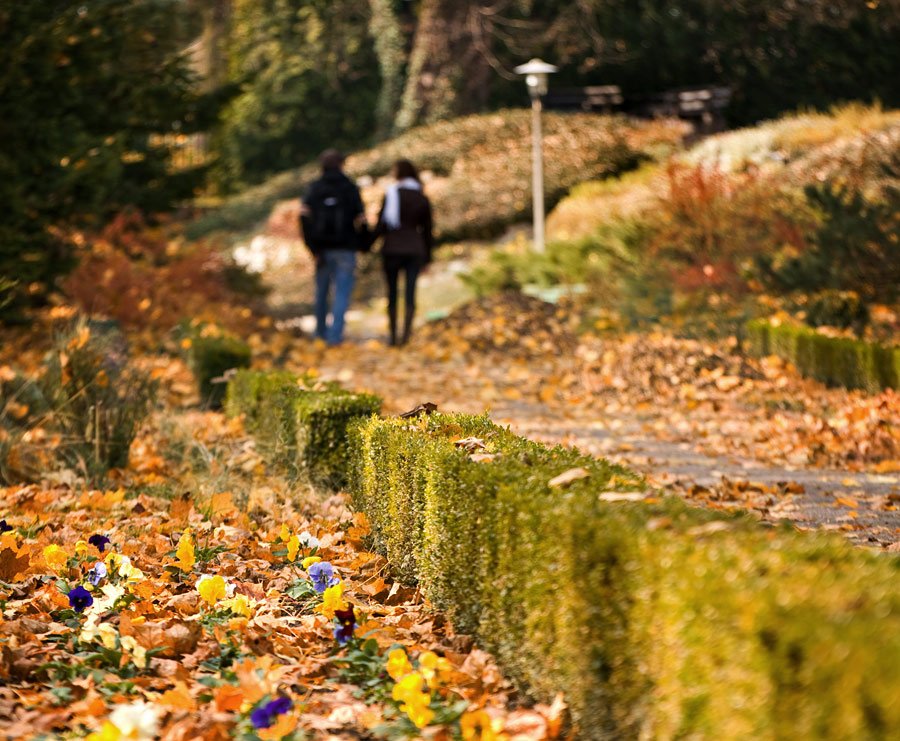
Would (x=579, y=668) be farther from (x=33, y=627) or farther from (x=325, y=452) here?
(x=325, y=452)

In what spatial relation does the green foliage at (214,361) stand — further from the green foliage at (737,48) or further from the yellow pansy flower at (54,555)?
the green foliage at (737,48)

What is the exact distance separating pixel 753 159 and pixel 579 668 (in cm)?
1496

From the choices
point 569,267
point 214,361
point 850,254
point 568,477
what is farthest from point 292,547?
point 569,267

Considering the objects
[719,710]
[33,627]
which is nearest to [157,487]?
[33,627]

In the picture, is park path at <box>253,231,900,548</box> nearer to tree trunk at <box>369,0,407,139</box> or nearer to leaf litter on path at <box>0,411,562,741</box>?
leaf litter on path at <box>0,411,562,741</box>

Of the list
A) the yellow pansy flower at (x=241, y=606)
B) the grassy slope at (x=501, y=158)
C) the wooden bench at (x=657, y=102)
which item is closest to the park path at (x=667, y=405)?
the yellow pansy flower at (x=241, y=606)

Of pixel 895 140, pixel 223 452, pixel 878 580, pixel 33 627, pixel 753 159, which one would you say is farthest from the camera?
pixel 753 159

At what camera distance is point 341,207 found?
11.7 m

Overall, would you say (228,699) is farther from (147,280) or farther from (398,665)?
(147,280)

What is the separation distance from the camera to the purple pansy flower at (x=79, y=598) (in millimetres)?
3572

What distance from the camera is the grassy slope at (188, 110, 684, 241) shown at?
1905 centimetres

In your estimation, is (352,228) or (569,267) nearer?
(352,228)

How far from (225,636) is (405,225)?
333 inches

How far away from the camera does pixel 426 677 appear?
3037 millimetres
